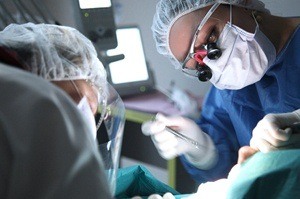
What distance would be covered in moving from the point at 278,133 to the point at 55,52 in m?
0.59

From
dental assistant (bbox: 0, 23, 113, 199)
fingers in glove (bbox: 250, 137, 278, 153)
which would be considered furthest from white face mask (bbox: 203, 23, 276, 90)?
dental assistant (bbox: 0, 23, 113, 199)

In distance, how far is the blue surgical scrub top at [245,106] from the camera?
4.65 feet

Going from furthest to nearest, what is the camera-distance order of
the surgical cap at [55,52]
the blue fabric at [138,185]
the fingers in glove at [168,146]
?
the fingers in glove at [168,146], the blue fabric at [138,185], the surgical cap at [55,52]

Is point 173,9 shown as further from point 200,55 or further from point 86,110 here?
point 86,110

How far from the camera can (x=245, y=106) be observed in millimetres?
1585

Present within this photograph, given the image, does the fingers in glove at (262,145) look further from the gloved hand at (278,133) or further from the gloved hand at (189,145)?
the gloved hand at (189,145)

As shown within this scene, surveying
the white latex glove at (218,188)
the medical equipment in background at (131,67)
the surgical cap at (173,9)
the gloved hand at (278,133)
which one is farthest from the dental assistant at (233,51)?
the medical equipment in background at (131,67)

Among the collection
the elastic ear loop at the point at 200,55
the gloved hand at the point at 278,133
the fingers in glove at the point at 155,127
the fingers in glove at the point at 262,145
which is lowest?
the fingers in glove at the point at 155,127

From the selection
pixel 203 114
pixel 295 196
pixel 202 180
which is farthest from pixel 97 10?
pixel 295 196

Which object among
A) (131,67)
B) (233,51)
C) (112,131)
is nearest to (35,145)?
(112,131)

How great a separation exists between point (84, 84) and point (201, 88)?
186cm

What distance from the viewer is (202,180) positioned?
1.68m

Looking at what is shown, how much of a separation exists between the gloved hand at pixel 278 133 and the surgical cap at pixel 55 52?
1.46 feet

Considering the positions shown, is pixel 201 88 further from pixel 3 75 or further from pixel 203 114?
pixel 3 75
